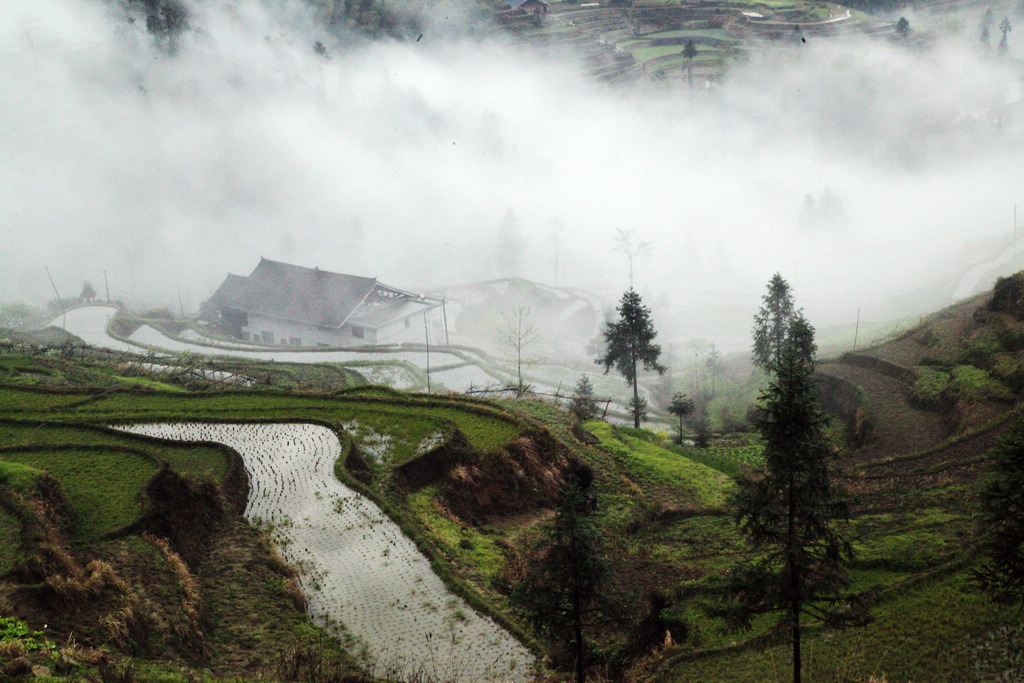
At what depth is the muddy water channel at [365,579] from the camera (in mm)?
12961

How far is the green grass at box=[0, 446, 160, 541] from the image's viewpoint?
1563cm

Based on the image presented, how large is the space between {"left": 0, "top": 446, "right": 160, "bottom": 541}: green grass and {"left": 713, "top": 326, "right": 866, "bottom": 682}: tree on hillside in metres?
13.5

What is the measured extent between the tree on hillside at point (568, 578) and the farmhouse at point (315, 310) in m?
45.3

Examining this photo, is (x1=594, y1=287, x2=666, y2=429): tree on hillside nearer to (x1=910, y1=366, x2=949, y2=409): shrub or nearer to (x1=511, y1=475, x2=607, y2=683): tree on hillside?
(x1=910, y1=366, x2=949, y2=409): shrub

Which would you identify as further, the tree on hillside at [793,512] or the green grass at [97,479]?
the green grass at [97,479]

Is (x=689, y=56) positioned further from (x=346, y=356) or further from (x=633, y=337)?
(x=633, y=337)

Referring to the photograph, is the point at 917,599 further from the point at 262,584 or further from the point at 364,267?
the point at 364,267

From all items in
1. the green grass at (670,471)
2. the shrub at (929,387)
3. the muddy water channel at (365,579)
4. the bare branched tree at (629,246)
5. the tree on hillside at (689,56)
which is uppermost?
the tree on hillside at (689,56)

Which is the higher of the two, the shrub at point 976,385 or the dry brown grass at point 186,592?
the dry brown grass at point 186,592

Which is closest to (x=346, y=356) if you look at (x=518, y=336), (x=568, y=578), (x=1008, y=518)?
(x=518, y=336)

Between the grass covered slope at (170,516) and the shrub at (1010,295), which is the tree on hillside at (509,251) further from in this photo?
the grass covered slope at (170,516)

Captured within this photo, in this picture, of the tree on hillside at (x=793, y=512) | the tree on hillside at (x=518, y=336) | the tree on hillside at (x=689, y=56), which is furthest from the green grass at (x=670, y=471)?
the tree on hillside at (x=689, y=56)

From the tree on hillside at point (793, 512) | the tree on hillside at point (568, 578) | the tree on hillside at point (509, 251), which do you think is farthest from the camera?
the tree on hillside at point (509, 251)

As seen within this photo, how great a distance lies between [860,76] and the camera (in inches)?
4518
